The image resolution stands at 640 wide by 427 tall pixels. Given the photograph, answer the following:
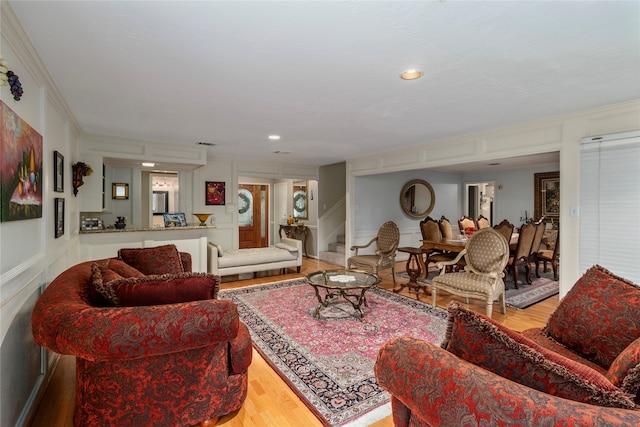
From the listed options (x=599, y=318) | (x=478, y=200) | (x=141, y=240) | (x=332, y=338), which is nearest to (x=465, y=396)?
(x=599, y=318)

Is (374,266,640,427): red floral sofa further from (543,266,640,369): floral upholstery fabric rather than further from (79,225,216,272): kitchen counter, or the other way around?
(79,225,216,272): kitchen counter

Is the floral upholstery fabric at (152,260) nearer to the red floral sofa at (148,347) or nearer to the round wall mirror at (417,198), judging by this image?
→ the red floral sofa at (148,347)

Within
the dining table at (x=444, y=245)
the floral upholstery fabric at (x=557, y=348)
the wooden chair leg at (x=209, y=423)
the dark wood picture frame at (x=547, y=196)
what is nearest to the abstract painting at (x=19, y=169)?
the wooden chair leg at (x=209, y=423)

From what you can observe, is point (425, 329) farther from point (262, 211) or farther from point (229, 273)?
point (262, 211)

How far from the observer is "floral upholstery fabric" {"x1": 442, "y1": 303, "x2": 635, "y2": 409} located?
32.5 inches

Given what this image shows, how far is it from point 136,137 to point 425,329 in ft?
14.7

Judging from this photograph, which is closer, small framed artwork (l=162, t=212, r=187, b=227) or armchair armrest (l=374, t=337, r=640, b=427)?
armchair armrest (l=374, t=337, r=640, b=427)

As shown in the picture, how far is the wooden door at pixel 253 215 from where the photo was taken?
8289mm

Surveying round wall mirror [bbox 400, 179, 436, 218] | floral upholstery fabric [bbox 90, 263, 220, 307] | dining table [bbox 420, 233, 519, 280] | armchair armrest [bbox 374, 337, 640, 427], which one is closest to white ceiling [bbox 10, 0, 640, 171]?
floral upholstery fabric [bbox 90, 263, 220, 307]

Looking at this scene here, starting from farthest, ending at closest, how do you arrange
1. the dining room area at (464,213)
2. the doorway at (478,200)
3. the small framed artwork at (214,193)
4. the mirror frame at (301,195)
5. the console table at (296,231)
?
the doorway at (478,200) < the mirror frame at (301,195) < the console table at (296,231) < the small framed artwork at (214,193) < the dining room area at (464,213)

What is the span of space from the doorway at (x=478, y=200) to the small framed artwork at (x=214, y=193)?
21.1 ft

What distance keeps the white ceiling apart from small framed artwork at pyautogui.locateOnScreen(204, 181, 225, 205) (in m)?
2.32

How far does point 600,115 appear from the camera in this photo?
3008 mm

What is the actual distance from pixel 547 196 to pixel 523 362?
741 cm
